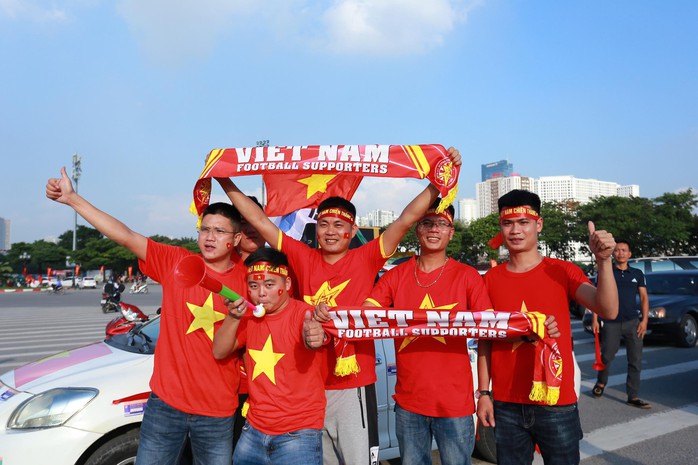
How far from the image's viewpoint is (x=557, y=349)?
269 cm

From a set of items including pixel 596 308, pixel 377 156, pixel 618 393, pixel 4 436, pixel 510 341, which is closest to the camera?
pixel 596 308

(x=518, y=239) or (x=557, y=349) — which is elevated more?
(x=518, y=239)

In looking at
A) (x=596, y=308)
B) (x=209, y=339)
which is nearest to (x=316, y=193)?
(x=209, y=339)

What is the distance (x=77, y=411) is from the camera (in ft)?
10.4

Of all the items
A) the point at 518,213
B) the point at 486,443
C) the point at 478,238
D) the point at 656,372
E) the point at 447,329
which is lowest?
the point at 656,372

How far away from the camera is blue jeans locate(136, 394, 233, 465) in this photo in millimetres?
2787

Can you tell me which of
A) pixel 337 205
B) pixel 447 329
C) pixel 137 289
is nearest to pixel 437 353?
pixel 447 329

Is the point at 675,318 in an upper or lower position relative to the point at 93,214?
lower

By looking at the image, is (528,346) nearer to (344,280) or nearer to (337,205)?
(344,280)

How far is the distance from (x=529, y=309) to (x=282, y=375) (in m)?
1.36

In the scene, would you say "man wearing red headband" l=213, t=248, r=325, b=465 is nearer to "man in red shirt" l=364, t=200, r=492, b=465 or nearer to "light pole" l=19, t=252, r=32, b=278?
"man in red shirt" l=364, t=200, r=492, b=465

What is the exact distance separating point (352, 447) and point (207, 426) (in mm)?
794

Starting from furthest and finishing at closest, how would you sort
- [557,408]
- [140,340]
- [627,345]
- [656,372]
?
1. [656,372]
2. [627,345]
3. [140,340]
4. [557,408]

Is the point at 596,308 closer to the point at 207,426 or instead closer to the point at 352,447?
the point at 352,447
